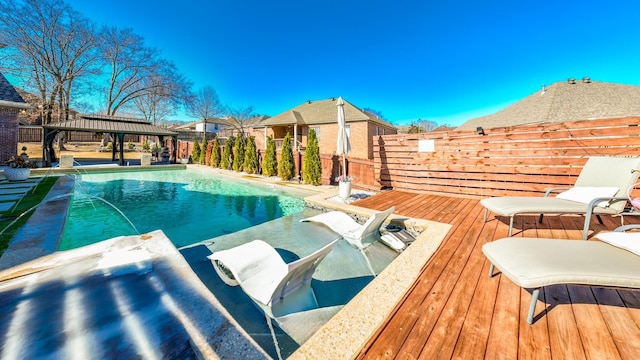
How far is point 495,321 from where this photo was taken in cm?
185

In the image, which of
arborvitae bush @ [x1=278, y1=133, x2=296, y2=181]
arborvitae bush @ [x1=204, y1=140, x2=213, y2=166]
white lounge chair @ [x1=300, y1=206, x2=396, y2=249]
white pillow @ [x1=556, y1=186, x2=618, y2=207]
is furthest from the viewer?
arborvitae bush @ [x1=204, y1=140, x2=213, y2=166]

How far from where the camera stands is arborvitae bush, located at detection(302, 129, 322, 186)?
10.3 m

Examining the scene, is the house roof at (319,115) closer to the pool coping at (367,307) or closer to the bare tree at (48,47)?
the pool coping at (367,307)

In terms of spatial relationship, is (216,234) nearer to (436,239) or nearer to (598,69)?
(436,239)

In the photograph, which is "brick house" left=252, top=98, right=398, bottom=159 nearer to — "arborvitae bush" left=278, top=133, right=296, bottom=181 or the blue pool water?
"arborvitae bush" left=278, top=133, right=296, bottom=181

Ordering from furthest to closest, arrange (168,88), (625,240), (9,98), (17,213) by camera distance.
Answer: (168,88) < (9,98) < (17,213) < (625,240)

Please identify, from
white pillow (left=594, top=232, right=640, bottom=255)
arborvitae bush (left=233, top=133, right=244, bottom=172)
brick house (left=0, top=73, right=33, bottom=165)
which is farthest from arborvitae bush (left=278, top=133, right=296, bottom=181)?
brick house (left=0, top=73, right=33, bottom=165)

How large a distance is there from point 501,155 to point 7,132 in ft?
69.0

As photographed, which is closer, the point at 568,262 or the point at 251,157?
the point at 568,262

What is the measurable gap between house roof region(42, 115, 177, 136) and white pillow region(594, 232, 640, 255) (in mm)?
20854

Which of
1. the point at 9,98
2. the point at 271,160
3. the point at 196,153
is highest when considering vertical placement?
the point at 9,98

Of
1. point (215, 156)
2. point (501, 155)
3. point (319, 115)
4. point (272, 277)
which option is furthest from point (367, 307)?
point (319, 115)

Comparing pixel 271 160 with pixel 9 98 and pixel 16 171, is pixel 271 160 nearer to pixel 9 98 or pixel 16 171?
pixel 16 171

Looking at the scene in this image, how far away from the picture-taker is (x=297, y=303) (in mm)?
2648
